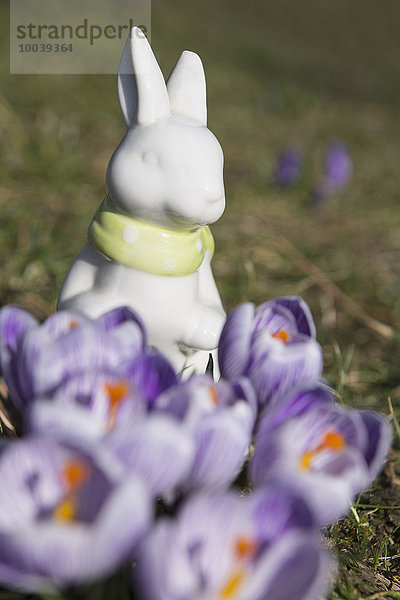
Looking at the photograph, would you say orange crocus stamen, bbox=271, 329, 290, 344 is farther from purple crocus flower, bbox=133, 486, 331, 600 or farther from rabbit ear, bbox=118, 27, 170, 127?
rabbit ear, bbox=118, 27, 170, 127

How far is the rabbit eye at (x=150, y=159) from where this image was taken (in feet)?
3.49

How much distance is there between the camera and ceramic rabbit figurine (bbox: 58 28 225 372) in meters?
1.07

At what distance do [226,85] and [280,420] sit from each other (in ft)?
14.4

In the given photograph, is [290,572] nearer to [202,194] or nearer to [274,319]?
[274,319]

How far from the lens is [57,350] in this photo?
0.73 m

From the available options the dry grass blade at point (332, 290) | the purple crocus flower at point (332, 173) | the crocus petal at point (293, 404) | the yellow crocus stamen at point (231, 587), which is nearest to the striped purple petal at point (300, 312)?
the crocus petal at point (293, 404)

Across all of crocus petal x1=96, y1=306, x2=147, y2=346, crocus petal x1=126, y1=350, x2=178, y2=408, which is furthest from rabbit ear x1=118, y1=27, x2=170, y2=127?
crocus petal x1=126, y1=350, x2=178, y2=408

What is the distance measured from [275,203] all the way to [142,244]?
2.17 meters

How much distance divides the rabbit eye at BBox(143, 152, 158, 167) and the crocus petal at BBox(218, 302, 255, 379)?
329mm

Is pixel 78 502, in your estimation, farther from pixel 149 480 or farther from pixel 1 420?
pixel 1 420

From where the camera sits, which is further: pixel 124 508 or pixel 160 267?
pixel 160 267

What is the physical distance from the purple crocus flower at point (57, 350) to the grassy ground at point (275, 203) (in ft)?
1.75

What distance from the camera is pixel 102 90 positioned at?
164 inches

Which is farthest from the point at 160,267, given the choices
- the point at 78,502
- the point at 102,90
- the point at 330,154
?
the point at 102,90
